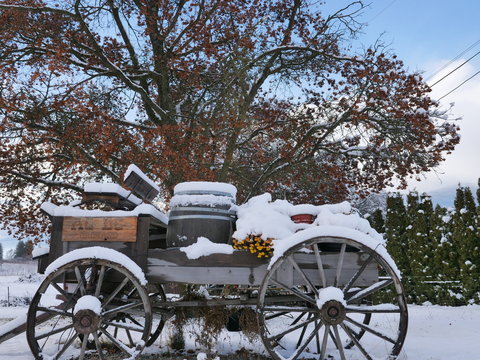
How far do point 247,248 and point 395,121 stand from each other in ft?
22.6

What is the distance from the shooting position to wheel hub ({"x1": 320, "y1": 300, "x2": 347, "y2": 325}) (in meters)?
3.71

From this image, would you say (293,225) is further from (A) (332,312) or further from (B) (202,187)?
(B) (202,187)

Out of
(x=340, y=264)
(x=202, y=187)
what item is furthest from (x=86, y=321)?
(x=340, y=264)

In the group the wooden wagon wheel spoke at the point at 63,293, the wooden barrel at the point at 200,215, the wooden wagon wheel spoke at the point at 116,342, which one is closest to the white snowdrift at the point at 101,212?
the wooden barrel at the point at 200,215

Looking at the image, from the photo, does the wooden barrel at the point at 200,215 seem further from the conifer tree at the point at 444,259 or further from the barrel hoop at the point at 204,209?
the conifer tree at the point at 444,259

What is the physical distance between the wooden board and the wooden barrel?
446 millimetres

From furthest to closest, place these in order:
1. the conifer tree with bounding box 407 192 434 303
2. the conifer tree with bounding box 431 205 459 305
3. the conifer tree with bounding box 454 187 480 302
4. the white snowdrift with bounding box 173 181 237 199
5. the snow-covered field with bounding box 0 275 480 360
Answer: the conifer tree with bounding box 407 192 434 303, the conifer tree with bounding box 431 205 459 305, the conifer tree with bounding box 454 187 480 302, the snow-covered field with bounding box 0 275 480 360, the white snowdrift with bounding box 173 181 237 199

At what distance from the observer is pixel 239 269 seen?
4027 millimetres

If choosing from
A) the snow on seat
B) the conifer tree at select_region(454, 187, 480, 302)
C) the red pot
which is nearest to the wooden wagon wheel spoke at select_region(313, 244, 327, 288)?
the red pot

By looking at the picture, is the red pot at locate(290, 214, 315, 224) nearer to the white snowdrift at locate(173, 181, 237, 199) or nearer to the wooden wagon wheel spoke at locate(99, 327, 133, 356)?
the white snowdrift at locate(173, 181, 237, 199)

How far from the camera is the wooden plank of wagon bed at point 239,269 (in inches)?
158

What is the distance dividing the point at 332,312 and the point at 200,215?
1556 mm

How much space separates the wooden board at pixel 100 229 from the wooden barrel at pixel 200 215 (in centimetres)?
45

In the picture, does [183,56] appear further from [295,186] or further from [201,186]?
[201,186]
